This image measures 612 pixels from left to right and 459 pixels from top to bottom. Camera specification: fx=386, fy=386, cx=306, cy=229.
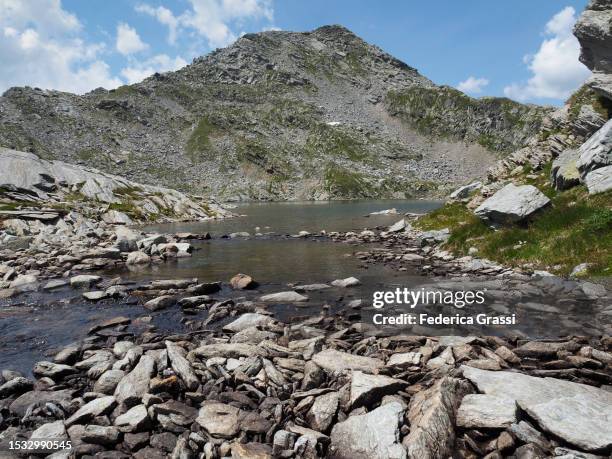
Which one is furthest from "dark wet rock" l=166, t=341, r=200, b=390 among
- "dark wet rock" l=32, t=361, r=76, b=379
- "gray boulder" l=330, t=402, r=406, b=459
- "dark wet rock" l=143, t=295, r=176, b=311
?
"dark wet rock" l=143, t=295, r=176, b=311

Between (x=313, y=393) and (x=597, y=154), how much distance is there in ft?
80.4

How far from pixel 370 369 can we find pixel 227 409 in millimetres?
3848

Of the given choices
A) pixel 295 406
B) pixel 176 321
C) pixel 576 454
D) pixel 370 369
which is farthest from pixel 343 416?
pixel 176 321

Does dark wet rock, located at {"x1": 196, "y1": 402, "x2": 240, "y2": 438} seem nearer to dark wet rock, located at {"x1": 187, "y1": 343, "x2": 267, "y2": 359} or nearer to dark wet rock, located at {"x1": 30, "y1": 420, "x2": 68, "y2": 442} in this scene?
dark wet rock, located at {"x1": 187, "y1": 343, "x2": 267, "y2": 359}

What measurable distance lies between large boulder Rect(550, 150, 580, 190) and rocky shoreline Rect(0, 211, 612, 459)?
1190 cm

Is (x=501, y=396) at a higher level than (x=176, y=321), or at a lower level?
higher

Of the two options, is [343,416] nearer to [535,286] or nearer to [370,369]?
[370,369]

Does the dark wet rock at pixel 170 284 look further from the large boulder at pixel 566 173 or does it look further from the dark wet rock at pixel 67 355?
the large boulder at pixel 566 173

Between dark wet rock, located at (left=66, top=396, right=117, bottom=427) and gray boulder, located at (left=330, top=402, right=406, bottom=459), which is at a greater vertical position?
gray boulder, located at (left=330, top=402, right=406, bottom=459)

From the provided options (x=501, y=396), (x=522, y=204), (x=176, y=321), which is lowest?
(x=176, y=321)

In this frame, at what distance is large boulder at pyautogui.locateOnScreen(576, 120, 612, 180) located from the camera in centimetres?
2347

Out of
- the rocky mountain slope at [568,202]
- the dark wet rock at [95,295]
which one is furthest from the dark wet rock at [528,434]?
the dark wet rock at [95,295]

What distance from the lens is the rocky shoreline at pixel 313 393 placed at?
748 centimetres

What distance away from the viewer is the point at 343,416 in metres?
8.54
